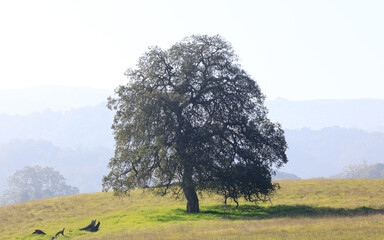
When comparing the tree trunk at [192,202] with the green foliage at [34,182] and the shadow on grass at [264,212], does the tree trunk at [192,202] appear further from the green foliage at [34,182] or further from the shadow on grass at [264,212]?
the green foliage at [34,182]

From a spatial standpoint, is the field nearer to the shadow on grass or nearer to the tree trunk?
the shadow on grass

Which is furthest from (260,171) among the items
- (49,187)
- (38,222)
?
(49,187)

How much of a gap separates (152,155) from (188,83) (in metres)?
6.89

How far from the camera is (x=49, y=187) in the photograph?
181625 mm

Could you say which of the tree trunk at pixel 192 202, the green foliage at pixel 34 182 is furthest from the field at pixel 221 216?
the green foliage at pixel 34 182

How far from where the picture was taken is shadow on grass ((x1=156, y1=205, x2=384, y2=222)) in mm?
33500

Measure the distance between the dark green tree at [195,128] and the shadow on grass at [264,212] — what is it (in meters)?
1.54

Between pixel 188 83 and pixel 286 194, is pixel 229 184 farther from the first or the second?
pixel 286 194

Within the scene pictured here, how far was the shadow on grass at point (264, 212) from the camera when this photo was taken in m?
33.5

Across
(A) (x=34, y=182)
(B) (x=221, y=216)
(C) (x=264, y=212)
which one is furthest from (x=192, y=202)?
(A) (x=34, y=182)

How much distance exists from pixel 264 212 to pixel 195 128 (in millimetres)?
9361

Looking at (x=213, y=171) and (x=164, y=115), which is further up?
(x=164, y=115)

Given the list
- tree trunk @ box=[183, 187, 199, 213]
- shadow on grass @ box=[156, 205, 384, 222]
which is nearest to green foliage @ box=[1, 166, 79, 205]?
tree trunk @ box=[183, 187, 199, 213]

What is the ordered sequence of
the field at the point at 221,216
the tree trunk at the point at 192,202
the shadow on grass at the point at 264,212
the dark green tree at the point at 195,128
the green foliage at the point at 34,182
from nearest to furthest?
the field at the point at 221,216
the shadow on grass at the point at 264,212
the dark green tree at the point at 195,128
the tree trunk at the point at 192,202
the green foliage at the point at 34,182
